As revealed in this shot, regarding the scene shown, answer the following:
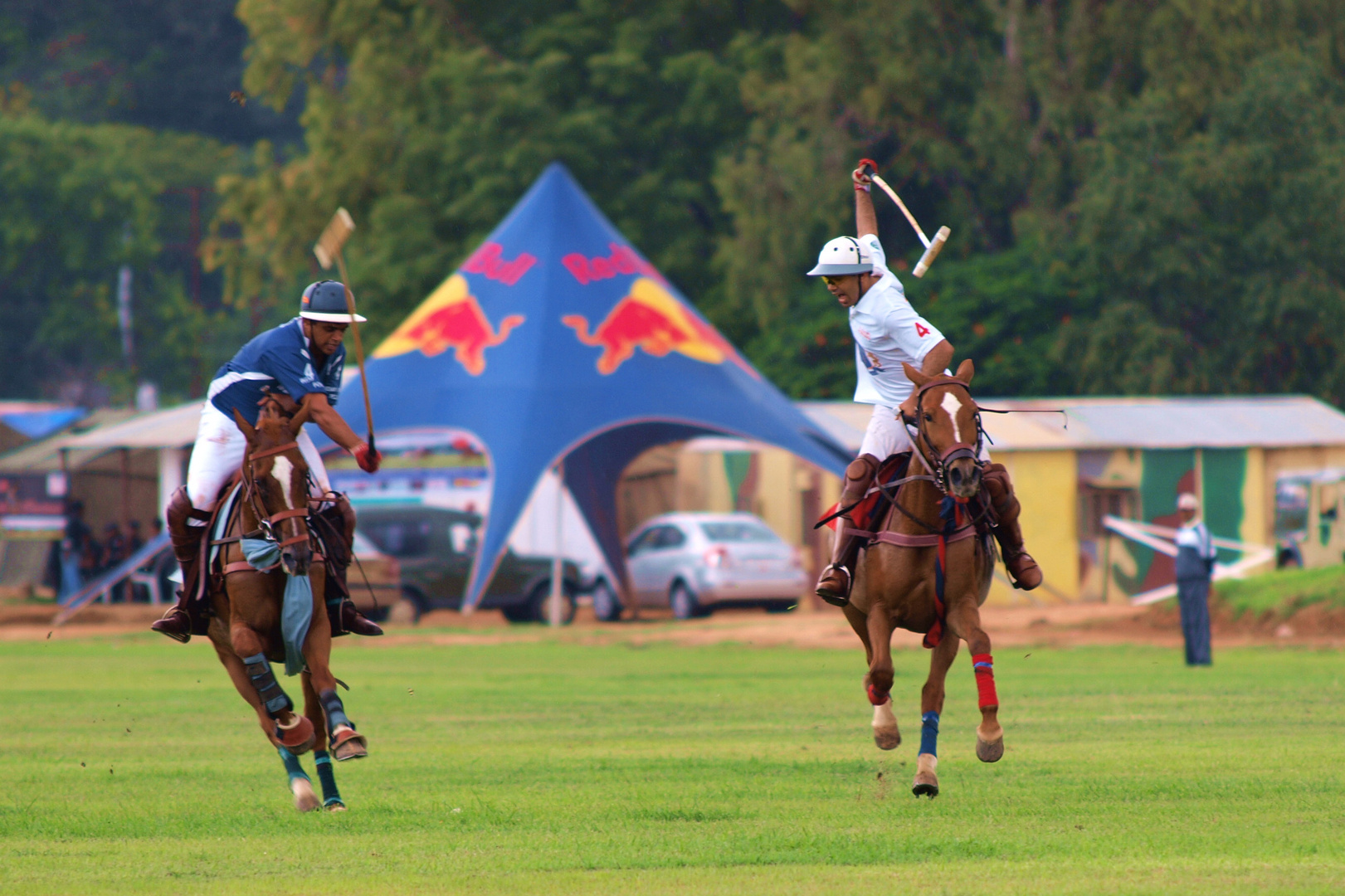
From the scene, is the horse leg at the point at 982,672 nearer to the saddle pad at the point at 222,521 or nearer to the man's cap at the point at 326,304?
the man's cap at the point at 326,304

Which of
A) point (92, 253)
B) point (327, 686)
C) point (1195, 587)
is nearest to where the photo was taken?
point (327, 686)

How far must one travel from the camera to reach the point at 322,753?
37.8 feet

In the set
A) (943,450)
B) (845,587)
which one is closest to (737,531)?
(845,587)

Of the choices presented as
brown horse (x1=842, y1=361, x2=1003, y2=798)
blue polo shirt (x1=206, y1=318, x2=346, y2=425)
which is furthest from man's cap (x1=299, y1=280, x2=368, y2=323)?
brown horse (x1=842, y1=361, x2=1003, y2=798)

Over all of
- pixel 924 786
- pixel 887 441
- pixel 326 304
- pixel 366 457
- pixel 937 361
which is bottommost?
pixel 924 786

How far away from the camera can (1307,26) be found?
49.6 m

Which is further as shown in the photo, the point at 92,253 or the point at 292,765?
the point at 92,253

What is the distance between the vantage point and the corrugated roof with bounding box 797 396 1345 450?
124 ft

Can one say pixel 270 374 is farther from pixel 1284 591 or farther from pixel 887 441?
pixel 1284 591

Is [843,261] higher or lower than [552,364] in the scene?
higher

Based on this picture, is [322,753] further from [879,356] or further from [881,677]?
[879,356]

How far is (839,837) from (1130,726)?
6464 millimetres

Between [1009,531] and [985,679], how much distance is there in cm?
134

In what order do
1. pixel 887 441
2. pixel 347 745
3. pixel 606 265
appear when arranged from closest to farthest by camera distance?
pixel 347 745 < pixel 887 441 < pixel 606 265
